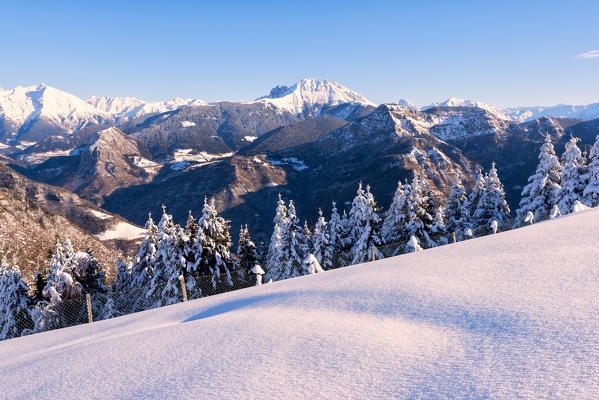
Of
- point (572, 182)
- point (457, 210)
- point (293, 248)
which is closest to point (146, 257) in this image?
point (293, 248)

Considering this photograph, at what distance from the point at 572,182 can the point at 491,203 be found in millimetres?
7336

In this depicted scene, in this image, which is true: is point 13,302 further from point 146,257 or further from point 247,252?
point 247,252

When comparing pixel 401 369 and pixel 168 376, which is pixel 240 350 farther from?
pixel 401 369

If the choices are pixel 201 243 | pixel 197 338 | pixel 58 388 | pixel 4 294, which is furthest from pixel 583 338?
pixel 4 294

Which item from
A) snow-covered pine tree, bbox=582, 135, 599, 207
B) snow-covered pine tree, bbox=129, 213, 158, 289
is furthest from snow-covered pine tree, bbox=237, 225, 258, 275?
snow-covered pine tree, bbox=582, 135, 599, 207

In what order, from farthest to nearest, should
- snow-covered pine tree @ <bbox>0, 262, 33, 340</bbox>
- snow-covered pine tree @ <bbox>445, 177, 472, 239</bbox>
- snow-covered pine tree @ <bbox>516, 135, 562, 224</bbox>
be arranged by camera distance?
snow-covered pine tree @ <bbox>445, 177, 472, 239</bbox>, snow-covered pine tree @ <bbox>516, 135, 562, 224</bbox>, snow-covered pine tree @ <bbox>0, 262, 33, 340</bbox>

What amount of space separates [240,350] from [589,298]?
5162 millimetres

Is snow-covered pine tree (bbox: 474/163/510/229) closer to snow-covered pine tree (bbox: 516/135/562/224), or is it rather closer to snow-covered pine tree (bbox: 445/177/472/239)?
snow-covered pine tree (bbox: 445/177/472/239)

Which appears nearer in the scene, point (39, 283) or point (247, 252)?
point (39, 283)

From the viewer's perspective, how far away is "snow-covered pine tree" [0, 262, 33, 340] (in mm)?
27031

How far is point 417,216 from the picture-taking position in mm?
29953

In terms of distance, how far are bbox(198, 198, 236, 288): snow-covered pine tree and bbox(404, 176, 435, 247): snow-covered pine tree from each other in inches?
625

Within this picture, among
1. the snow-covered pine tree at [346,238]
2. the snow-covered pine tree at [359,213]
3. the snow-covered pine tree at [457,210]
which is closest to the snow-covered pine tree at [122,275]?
the snow-covered pine tree at [346,238]

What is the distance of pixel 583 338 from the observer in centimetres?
380
